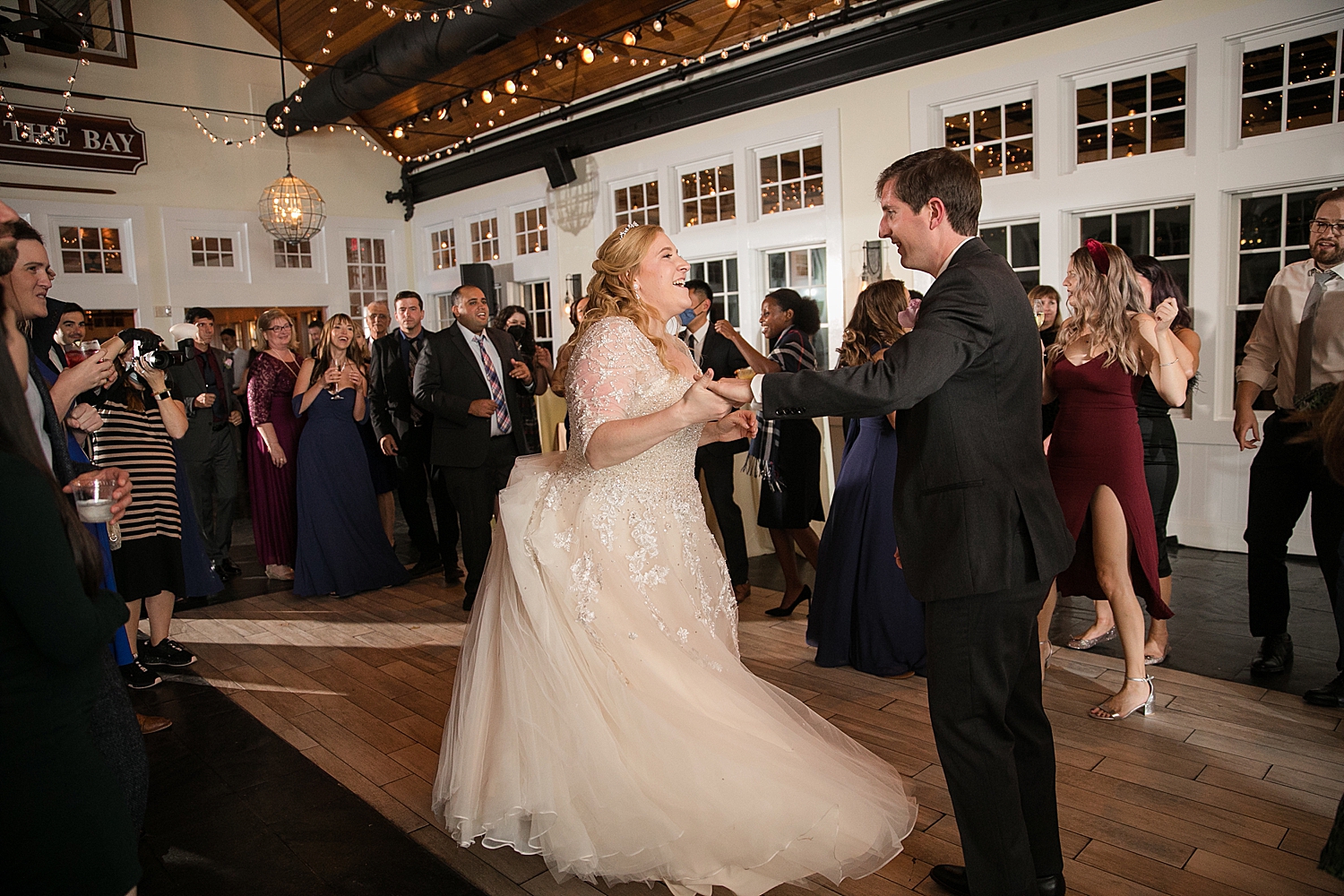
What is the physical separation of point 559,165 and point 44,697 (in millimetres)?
9526

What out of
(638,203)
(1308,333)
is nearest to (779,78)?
(638,203)

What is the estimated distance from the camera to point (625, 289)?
A: 2516mm

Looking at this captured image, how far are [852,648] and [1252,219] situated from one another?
419 centimetres


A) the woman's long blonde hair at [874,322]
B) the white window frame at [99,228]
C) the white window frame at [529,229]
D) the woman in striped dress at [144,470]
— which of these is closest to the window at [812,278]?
→ the white window frame at [529,229]

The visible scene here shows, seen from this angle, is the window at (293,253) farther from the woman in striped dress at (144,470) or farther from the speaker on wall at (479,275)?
the woman in striped dress at (144,470)

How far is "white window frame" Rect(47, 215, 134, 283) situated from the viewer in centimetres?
1012

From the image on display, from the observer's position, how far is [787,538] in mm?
4590

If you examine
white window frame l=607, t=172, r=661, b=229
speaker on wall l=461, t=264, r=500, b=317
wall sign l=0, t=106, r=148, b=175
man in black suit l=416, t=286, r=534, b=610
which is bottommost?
man in black suit l=416, t=286, r=534, b=610

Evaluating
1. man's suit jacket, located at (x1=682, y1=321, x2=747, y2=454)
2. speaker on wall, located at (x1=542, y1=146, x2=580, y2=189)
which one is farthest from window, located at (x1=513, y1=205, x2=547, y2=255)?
man's suit jacket, located at (x1=682, y1=321, x2=747, y2=454)

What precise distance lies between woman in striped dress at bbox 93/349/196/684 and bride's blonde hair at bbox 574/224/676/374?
7.07ft

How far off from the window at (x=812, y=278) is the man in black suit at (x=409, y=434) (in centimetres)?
360

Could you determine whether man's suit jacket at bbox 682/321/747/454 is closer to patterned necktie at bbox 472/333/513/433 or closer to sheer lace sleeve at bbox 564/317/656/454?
patterned necktie at bbox 472/333/513/433

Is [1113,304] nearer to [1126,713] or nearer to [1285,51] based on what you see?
[1126,713]

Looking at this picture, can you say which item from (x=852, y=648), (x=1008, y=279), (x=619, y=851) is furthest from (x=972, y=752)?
(x=852, y=648)
